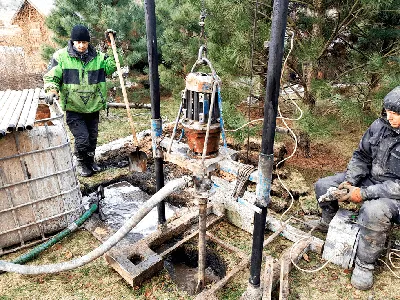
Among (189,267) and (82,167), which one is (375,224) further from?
(82,167)

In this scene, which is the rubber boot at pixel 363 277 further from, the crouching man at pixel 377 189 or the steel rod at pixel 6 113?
the steel rod at pixel 6 113

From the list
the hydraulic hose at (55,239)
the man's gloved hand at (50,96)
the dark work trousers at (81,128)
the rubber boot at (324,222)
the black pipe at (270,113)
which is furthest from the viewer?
the dark work trousers at (81,128)

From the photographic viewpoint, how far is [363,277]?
9.58 ft

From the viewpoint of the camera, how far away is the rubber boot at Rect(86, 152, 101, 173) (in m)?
4.91

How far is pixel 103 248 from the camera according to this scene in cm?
262

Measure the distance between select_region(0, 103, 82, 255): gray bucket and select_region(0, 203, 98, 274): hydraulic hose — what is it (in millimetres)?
133

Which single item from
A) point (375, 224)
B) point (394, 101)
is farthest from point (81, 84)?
point (375, 224)

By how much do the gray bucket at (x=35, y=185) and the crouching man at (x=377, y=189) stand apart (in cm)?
301

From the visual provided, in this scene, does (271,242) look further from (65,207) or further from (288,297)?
(65,207)

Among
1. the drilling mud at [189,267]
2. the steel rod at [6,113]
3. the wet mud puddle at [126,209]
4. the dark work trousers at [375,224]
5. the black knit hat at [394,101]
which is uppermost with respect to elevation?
the black knit hat at [394,101]

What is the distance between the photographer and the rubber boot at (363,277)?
2914 millimetres

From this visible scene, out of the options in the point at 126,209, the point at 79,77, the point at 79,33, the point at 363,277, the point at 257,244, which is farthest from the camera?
the point at 79,77

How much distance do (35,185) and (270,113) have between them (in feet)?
8.81

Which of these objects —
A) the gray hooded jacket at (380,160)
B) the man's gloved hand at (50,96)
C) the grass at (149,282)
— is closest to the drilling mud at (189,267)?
the grass at (149,282)
